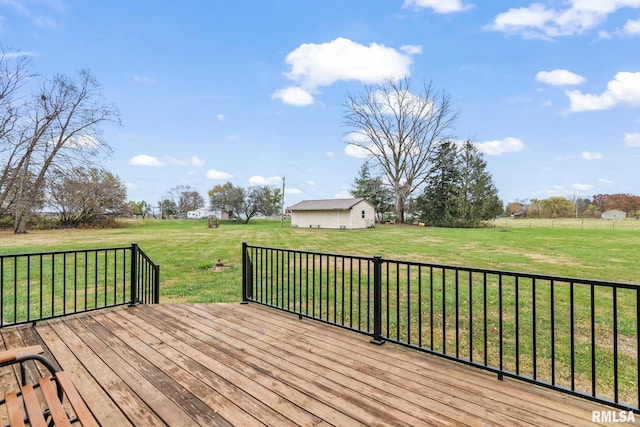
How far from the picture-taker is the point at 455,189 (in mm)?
27688

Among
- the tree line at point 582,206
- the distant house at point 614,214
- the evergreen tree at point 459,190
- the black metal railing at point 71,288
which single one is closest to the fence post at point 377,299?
the black metal railing at point 71,288

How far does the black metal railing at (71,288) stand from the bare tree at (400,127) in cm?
2402

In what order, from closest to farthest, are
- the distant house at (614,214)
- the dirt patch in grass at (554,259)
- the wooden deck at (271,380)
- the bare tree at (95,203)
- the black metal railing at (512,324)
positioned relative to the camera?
the wooden deck at (271,380) → the black metal railing at (512,324) → the dirt patch in grass at (554,259) → the bare tree at (95,203) → the distant house at (614,214)

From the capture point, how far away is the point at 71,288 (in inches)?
234

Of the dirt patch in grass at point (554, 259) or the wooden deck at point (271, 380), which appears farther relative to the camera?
the dirt patch in grass at point (554, 259)

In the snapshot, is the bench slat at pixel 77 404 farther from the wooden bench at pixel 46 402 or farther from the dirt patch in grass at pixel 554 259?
the dirt patch in grass at pixel 554 259

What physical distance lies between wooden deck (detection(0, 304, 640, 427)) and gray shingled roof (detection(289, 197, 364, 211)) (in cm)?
2186

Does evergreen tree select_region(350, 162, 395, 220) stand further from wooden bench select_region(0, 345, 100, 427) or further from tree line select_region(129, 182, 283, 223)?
wooden bench select_region(0, 345, 100, 427)

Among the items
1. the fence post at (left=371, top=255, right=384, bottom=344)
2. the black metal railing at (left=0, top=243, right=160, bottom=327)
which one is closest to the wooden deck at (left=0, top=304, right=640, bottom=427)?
the fence post at (left=371, top=255, right=384, bottom=344)

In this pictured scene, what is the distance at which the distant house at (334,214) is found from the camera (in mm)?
25000

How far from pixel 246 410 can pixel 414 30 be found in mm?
14154

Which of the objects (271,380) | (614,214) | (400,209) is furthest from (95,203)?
(614,214)

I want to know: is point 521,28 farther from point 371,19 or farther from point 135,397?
point 135,397

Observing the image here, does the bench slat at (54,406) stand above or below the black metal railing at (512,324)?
above
